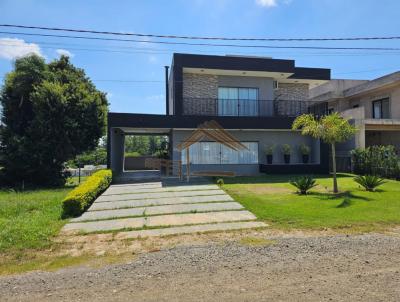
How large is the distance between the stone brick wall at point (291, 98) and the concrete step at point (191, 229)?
13619 millimetres

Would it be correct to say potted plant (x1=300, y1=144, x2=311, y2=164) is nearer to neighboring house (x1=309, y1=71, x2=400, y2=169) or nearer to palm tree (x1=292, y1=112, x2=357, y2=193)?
neighboring house (x1=309, y1=71, x2=400, y2=169)

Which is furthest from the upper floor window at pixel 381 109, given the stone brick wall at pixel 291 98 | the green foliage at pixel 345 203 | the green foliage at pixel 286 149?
the green foliage at pixel 345 203

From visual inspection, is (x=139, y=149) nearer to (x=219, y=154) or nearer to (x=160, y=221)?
(x=219, y=154)

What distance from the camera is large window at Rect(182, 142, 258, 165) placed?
18.0 m

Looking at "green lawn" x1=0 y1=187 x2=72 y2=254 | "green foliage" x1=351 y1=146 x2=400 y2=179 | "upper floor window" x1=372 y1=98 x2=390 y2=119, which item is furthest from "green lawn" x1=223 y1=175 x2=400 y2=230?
"upper floor window" x1=372 y1=98 x2=390 y2=119

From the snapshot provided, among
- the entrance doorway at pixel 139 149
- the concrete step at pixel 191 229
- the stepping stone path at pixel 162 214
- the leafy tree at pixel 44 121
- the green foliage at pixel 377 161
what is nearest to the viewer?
the concrete step at pixel 191 229

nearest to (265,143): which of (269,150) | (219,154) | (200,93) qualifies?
(269,150)

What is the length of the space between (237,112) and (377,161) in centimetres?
839

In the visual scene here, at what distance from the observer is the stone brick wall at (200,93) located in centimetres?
1836

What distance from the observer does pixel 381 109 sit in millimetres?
22656

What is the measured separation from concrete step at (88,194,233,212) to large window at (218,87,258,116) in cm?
879

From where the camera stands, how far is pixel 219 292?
3838 mm

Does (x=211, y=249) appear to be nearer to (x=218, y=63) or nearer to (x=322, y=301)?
(x=322, y=301)

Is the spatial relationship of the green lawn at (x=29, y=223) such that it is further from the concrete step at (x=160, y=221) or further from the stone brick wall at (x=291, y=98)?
the stone brick wall at (x=291, y=98)
